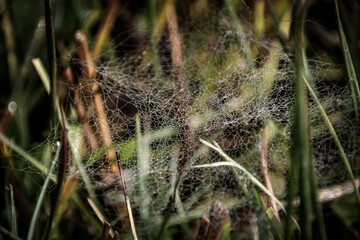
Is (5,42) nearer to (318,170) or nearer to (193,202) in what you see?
(193,202)

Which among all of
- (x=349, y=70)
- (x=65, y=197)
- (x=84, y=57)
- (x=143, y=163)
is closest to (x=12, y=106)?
(x=84, y=57)

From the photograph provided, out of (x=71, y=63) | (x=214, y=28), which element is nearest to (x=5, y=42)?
(x=71, y=63)

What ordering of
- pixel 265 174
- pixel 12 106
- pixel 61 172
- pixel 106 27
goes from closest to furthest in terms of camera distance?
pixel 61 172 < pixel 265 174 < pixel 12 106 < pixel 106 27

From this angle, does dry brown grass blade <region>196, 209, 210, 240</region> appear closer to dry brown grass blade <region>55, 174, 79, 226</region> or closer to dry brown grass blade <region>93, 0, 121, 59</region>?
dry brown grass blade <region>55, 174, 79, 226</region>

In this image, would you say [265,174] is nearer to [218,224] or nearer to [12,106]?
[218,224]

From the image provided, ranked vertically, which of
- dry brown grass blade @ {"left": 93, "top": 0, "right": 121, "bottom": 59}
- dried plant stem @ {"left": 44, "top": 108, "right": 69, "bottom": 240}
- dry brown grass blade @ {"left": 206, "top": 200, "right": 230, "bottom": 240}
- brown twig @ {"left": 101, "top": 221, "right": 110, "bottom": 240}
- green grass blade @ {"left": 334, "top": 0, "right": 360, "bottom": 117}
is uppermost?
dry brown grass blade @ {"left": 93, "top": 0, "right": 121, "bottom": 59}

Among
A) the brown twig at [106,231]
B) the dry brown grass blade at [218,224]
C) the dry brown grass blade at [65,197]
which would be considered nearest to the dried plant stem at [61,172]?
the brown twig at [106,231]

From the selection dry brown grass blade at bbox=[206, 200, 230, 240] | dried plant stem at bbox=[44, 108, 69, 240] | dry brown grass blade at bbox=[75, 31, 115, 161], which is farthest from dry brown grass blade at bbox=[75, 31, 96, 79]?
dry brown grass blade at bbox=[206, 200, 230, 240]

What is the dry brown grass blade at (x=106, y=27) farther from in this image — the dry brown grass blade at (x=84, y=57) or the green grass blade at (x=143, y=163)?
the green grass blade at (x=143, y=163)
